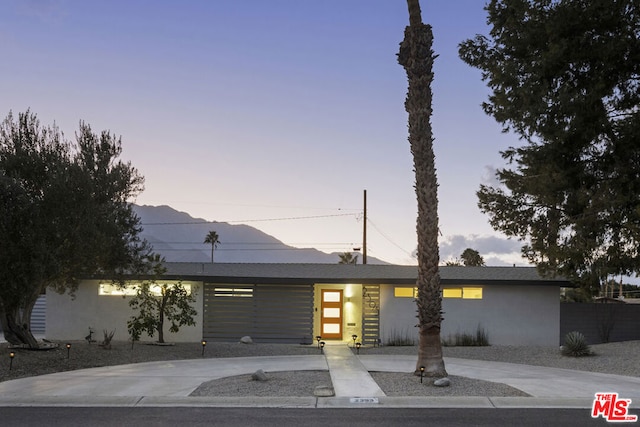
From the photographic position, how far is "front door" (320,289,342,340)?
2712 centimetres

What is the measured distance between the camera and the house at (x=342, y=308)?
82.9 feet

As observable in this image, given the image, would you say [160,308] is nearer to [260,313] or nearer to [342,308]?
[260,313]

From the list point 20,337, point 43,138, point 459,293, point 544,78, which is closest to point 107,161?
point 43,138

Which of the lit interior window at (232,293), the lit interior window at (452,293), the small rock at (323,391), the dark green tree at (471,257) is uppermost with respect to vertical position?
the dark green tree at (471,257)

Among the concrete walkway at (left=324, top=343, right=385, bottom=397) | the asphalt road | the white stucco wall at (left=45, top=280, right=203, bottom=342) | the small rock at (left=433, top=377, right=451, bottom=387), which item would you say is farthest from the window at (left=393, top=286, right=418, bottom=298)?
the asphalt road

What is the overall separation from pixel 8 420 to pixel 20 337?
9551 millimetres

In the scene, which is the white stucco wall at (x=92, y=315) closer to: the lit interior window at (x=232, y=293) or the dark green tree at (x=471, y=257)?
the lit interior window at (x=232, y=293)

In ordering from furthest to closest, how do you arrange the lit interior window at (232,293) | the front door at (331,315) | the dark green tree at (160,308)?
1. the front door at (331,315)
2. the lit interior window at (232,293)
3. the dark green tree at (160,308)

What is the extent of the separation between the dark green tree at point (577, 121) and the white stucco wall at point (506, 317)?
1355 millimetres

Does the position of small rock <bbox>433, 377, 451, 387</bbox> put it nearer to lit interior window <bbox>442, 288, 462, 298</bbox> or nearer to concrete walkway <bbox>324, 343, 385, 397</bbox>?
concrete walkway <bbox>324, 343, 385, 397</bbox>

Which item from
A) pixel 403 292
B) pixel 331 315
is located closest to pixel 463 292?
pixel 403 292

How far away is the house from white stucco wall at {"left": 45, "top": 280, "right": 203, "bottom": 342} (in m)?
0.04

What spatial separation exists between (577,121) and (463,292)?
8031mm

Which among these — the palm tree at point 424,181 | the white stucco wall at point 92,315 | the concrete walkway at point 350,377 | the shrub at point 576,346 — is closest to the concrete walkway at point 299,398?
the concrete walkway at point 350,377
